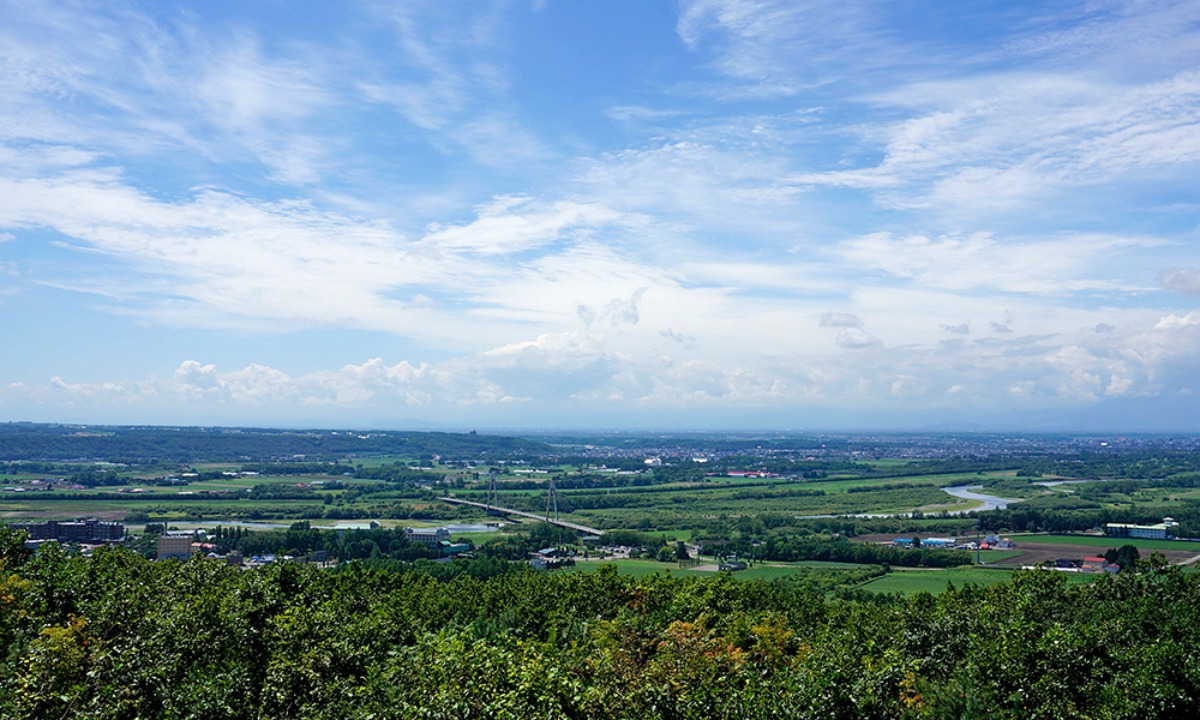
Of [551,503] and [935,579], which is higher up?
[935,579]

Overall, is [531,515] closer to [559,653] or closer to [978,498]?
[978,498]

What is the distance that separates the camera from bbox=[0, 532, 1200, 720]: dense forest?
17500mm

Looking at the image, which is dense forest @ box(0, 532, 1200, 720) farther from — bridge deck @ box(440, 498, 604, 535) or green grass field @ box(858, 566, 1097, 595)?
bridge deck @ box(440, 498, 604, 535)

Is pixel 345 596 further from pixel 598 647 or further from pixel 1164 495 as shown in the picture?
pixel 1164 495

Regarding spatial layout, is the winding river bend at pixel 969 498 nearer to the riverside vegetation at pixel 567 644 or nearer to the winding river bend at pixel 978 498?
the winding river bend at pixel 978 498

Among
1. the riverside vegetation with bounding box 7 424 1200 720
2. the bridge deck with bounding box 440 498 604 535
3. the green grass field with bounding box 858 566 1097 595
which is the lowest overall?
the bridge deck with bounding box 440 498 604 535

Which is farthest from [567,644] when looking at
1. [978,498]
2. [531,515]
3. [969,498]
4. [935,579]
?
[978,498]

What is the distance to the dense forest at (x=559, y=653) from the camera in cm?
1750

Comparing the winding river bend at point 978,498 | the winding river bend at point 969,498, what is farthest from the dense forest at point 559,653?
the winding river bend at point 978,498

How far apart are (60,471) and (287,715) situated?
7130 inches

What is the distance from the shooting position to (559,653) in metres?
24.2

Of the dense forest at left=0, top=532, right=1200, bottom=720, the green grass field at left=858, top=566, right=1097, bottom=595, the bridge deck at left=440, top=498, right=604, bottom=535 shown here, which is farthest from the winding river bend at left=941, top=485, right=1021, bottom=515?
the dense forest at left=0, top=532, right=1200, bottom=720

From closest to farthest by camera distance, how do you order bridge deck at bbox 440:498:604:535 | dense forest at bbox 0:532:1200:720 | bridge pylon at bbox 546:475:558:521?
dense forest at bbox 0:532:1200:720
bridge deck at bbox 440:498:604:535
bridge pylon at bbox 546:475:558:521

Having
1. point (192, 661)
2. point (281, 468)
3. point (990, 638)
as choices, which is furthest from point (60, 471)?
point (990, 638)
